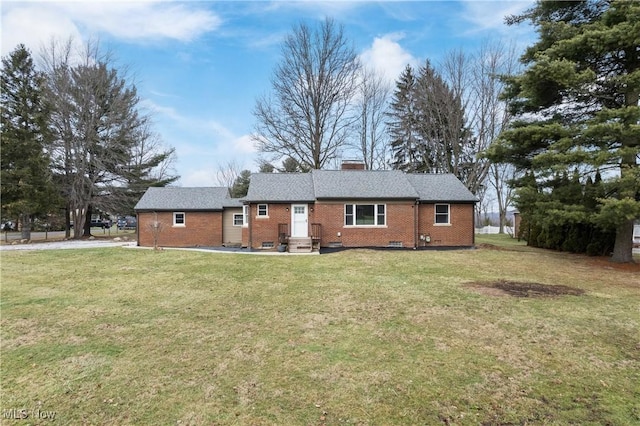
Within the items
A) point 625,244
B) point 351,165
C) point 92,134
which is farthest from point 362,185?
point 92,134

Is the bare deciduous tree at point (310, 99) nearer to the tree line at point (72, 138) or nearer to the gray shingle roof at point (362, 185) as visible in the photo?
the gray shingle roof at point (362, 185)

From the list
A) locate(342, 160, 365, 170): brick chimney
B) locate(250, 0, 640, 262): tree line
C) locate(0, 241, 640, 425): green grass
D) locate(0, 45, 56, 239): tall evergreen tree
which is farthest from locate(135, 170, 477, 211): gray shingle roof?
locate(0, 241, 640, 425): green grass

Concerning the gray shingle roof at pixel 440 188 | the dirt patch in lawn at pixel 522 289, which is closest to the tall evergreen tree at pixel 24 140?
the gray shingle roof at pixel 440 188

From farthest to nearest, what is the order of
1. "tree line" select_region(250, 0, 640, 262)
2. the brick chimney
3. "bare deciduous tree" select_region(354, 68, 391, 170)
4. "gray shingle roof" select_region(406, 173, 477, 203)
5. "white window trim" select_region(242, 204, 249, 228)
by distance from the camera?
1. "bare deciduous tree" select_region(354, 68, 391, 170)
2. the brick chimney
3. "white window trim" select_region(242, 204, 249, 228)
4. "gray shingle roof" select_region(406, 173, 477, 203)
5. "tree line" select_region(250, 0, 640, 262)

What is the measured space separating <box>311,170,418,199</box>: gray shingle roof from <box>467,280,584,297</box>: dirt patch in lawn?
29.4 ft

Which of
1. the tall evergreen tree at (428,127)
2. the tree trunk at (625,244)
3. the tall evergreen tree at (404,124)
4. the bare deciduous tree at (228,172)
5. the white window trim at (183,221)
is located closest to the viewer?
the tree trunk at (625,244)

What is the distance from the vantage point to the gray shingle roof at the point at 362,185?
1750cm

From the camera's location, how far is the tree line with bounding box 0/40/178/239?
2081 cm

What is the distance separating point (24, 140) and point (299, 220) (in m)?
18.0

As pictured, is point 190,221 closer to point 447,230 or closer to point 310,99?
point 310,99

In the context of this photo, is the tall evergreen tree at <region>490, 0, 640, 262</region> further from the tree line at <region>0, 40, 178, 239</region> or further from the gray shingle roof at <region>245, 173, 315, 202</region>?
the tree line at <region>0, 40, 178, 239</region>

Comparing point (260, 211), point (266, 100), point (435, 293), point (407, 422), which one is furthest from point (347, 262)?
point (266, 100)

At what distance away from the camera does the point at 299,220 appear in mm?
17812

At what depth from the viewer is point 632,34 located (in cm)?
1031
